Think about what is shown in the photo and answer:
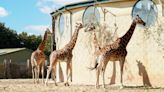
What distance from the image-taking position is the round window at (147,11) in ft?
61.0

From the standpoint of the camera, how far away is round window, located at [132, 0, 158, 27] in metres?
18.6

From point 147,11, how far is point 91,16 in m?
2.87

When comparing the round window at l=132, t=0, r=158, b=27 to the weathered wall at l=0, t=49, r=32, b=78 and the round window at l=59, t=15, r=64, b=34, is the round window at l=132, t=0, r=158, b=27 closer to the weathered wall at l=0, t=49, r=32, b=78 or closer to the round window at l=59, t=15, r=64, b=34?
the round window at l=59, t=15, r=64, b=34

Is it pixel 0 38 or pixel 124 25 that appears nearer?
pixel 124 25

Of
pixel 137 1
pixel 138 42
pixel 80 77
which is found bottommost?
pixel 80 77

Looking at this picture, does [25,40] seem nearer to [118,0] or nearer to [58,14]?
[58,14]

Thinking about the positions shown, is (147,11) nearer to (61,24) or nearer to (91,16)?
(91,16)

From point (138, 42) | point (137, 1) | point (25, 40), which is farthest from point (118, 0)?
point (25, 40)

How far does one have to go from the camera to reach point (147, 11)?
1883cm

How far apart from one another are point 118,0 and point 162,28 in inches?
99.0

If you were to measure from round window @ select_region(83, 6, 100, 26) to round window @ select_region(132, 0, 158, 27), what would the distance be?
1.98 metres

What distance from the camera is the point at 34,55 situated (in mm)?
21719

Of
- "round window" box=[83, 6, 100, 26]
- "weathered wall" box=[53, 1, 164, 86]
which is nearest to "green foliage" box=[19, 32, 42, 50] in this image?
"round window" box=[83, 6, 100, 26]

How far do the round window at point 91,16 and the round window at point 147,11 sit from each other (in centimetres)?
198
